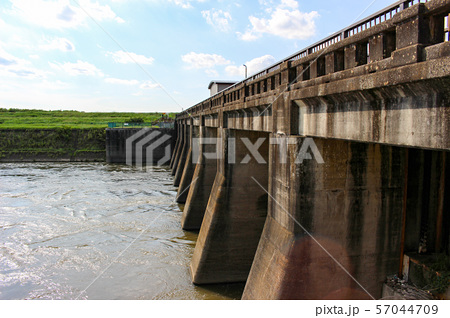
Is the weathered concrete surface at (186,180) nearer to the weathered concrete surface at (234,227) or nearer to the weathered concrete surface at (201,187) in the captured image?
the weathered concrete surface at (201,187)

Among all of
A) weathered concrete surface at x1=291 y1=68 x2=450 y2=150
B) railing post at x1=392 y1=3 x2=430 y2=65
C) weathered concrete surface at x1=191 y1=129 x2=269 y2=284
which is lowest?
weathered concrete surface at x1=191 y1=129 x2=269 y2=284

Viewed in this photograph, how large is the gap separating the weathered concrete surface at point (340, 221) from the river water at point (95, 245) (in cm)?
506

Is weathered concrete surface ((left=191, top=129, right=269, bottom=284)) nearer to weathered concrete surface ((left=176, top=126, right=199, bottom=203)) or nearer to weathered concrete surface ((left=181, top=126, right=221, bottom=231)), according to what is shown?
weathered concrete surface ((left=181, top=126, right=221, bottom=231))

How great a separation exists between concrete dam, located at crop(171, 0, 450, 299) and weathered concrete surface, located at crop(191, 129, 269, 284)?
317cm

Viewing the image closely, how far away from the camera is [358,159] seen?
6.88 m

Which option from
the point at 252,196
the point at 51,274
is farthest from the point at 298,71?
the point at 51,274

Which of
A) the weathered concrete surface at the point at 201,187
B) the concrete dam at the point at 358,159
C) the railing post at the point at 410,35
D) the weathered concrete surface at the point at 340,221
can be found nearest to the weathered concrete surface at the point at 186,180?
the weathered concrete surface at the point at 201,187

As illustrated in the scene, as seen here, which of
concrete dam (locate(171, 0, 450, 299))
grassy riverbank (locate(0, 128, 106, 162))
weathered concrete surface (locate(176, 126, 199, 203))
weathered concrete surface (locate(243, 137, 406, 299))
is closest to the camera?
concrete dam (locate(171, 0, 450, 299))

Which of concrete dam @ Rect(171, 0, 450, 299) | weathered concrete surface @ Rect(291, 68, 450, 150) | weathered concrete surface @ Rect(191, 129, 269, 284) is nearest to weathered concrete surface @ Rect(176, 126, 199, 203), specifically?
weathered concrete surface @ Rect(191, 129, 269, 284)

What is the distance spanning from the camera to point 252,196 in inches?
472

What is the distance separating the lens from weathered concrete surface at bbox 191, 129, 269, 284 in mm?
11859

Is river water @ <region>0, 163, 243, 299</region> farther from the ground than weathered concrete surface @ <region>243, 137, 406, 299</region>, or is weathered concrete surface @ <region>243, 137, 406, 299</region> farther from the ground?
weathered concrete surface @ <region>243, 137, 406, 299</region>

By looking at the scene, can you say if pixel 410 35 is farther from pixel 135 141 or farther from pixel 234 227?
pixel 135 141

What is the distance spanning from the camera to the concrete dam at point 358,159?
162 inches
